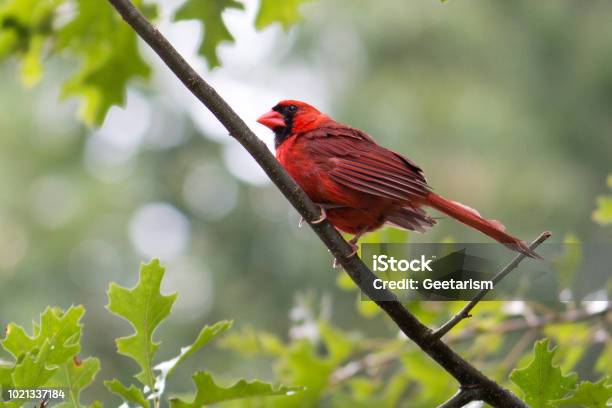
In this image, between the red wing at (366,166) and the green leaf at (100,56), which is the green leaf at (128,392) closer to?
the red wing at (366,166)

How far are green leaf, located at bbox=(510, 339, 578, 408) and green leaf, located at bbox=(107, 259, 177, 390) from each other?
2.75ft

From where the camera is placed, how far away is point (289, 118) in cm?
349

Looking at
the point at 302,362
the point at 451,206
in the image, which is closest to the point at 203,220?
the point at 302,362

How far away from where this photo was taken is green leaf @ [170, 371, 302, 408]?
1948 mm

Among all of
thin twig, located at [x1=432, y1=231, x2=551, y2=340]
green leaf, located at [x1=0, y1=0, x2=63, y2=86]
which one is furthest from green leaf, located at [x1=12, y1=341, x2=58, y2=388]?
green leaf, located at [x1=0, y1=0, x2=63, y2=86]

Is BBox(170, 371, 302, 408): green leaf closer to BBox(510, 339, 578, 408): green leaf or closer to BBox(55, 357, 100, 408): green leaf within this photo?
BBox(55, 357, 100, 408): green leaf

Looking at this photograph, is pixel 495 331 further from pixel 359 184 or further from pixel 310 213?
pixel 310 213

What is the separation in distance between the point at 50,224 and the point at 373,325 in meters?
3.89

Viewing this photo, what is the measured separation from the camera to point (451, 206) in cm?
261

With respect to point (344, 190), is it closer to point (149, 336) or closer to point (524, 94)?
point (149, 336)

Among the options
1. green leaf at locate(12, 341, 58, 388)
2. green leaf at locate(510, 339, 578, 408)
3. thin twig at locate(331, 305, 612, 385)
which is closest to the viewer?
green leaf at locate(12, 341, 58, 388)

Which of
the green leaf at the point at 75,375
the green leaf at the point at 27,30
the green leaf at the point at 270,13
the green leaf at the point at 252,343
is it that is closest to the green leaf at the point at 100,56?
the green leaf at the point at 27,30

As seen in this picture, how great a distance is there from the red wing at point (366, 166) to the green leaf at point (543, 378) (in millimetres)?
950

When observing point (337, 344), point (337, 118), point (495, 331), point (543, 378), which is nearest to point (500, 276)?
point (543, 378)
